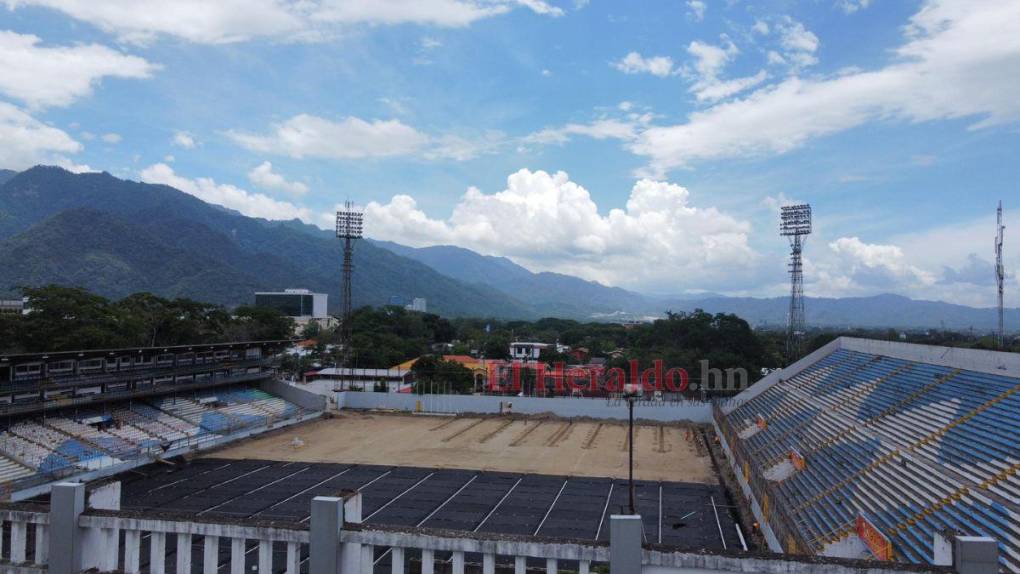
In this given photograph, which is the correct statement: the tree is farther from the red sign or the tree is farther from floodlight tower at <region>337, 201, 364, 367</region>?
the red sign

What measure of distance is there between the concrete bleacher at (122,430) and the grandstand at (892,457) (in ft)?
72.3

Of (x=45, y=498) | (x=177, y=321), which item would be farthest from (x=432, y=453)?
(x=177, y=321)

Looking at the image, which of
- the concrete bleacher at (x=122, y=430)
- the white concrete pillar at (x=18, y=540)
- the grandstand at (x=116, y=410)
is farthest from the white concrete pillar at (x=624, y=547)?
the concrete bleacher at (x=122, y=430)

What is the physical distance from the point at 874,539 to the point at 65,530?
41.9ft

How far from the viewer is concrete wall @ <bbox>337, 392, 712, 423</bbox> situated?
110ft

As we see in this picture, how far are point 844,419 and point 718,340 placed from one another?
3355 centimetres

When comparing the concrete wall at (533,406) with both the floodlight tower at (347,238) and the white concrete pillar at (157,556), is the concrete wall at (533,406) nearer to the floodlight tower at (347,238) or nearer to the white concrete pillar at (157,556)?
the floodlight tower at (347,238)

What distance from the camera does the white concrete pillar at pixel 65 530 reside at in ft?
19.5

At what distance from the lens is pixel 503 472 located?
22.5 m

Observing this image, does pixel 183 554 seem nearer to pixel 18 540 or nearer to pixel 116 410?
pixel 18 540

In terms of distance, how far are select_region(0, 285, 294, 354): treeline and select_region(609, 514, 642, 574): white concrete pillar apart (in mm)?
34682

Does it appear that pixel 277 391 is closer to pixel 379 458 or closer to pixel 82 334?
pixel 82 334

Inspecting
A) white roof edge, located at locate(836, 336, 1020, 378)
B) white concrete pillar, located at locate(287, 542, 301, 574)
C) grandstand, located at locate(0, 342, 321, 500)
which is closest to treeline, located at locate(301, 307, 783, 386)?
grandstand, located at locate(0, 342, 321, 500)

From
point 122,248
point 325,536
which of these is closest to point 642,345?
point 325,536
